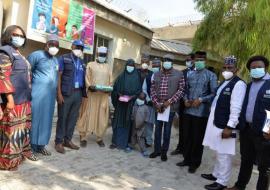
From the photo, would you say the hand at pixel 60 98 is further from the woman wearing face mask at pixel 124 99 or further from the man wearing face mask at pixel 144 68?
the man wearing face mask at pixel 144 68

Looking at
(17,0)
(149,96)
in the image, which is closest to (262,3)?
(149,96)

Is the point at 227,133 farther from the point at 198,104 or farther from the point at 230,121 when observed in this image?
the point at 198,104

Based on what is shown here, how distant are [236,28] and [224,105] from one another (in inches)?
154

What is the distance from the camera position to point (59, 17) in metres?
7.96

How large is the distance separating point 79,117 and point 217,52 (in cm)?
442

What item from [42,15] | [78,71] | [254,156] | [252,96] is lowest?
[254,156]

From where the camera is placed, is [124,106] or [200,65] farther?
[124,106]

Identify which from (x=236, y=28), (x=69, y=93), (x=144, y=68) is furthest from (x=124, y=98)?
(x=236, y=28)

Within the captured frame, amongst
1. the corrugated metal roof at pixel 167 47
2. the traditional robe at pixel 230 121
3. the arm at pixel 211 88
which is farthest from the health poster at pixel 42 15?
the corrugated metal roof at pixel 167 47

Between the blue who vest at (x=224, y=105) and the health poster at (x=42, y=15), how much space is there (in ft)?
14.3

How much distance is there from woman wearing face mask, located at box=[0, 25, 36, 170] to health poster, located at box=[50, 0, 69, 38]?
318 centimetres

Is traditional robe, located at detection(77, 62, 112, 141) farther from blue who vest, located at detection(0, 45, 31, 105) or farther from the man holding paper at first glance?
blue who vest, located at detection(0, 45, 31, 105)

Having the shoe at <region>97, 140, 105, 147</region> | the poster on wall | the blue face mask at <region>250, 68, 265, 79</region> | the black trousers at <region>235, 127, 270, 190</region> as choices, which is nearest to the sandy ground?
the shoe at <region>97, 140, 105, 147</region>

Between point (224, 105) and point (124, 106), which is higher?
point (224, 105)
